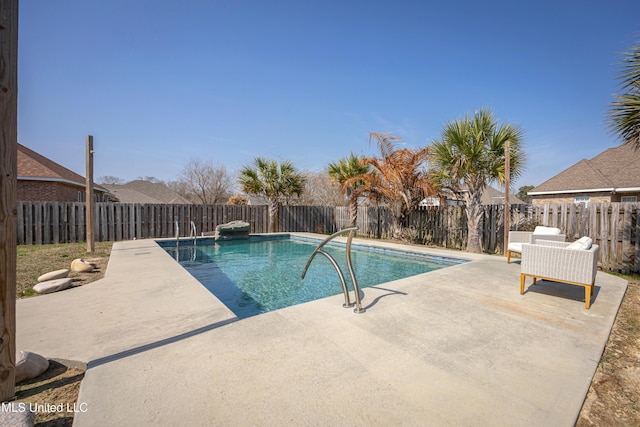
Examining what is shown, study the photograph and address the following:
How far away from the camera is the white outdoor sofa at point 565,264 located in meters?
3.44

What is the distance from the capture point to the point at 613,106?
16.0 ft

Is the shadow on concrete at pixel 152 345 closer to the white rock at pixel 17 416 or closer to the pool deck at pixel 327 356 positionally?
the pool deck at pixel 327 356

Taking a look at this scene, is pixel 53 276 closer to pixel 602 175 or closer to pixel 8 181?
pixel 8 181

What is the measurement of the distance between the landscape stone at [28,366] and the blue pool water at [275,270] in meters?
2.21

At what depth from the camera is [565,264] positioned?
3.61 metres

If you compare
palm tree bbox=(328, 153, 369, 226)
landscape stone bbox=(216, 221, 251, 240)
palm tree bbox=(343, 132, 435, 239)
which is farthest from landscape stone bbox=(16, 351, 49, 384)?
palm tree bbox=(328, 153, 369, 226)

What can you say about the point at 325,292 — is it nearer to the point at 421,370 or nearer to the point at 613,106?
the point at 421,370

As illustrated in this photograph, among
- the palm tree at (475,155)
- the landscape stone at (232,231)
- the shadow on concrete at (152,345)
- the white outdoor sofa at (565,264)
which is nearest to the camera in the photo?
the shadow on concrete at (152,345)

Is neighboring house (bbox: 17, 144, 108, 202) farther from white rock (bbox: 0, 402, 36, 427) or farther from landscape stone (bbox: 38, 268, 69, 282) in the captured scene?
white rock (bbox: 0, 402, 36, 427)

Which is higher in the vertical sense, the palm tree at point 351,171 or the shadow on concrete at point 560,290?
the palm tree at point 351,171

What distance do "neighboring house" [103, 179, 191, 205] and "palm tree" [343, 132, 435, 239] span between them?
2247cm

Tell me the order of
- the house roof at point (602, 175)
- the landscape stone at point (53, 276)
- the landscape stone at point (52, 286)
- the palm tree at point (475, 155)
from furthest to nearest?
the house roof at point (602, 175) → the palm tree at point (475, 155) → the landscape stone at point (53, 276) → the landscape stone at point (52, 286)

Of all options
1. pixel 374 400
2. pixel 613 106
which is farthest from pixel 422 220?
pixel 374 400

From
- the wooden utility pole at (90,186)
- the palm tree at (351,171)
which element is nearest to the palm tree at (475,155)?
the palm tree at (351,171)
